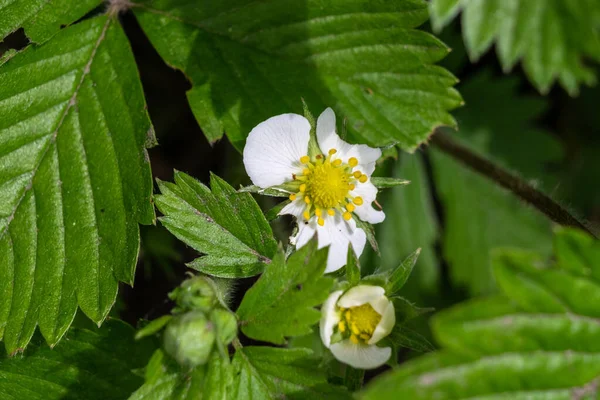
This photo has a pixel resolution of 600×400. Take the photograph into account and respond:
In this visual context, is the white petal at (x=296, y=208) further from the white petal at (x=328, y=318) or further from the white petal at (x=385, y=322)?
the white petal at (x=385, y=322)

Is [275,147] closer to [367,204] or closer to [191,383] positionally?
[367,204]

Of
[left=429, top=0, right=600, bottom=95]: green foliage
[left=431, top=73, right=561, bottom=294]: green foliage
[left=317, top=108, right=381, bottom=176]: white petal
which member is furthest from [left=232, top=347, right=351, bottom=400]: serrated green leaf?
[left=431, top=73, right=561, bottom=294]: green foliage

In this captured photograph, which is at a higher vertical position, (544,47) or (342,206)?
(544,47)

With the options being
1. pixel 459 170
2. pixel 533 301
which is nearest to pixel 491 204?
pixel 459 170

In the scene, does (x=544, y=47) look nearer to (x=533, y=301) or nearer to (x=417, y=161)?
(x=533, y=301)

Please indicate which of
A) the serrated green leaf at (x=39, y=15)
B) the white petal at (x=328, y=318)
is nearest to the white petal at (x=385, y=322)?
the white petal at (x=328, y=318)

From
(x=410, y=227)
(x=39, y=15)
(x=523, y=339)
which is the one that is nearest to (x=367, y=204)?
(x=523, y=339)
